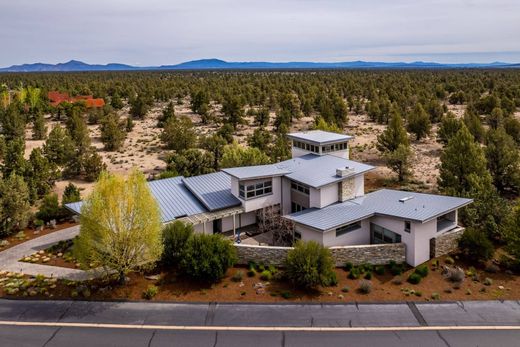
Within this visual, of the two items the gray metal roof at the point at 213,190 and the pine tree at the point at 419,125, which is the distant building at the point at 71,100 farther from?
the pine tree at the point at 419,125

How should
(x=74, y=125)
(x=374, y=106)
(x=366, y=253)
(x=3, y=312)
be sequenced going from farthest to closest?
1. (x=374, y=106)
2. (x=74, y=125)
3. (x=366, y=253)
4. (x=3, y=312)

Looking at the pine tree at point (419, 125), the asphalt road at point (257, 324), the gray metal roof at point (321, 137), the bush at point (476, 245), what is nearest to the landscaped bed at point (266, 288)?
the asphalt road at point (257, 324)

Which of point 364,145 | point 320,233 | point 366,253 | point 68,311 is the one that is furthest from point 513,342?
point 364,145

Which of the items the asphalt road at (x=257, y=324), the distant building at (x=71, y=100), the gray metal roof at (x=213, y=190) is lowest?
the asphalt road at (x=257, y=324)

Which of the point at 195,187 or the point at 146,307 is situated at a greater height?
the point at 195,187

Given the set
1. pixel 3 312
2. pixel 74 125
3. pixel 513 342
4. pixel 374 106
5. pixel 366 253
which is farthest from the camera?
pixel 374 106

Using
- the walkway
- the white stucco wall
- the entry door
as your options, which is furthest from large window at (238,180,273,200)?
the walkway

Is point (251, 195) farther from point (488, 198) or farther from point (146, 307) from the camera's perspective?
point (488, 198)

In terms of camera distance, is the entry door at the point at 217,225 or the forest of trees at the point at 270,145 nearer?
the entry door at the point at 217,225
